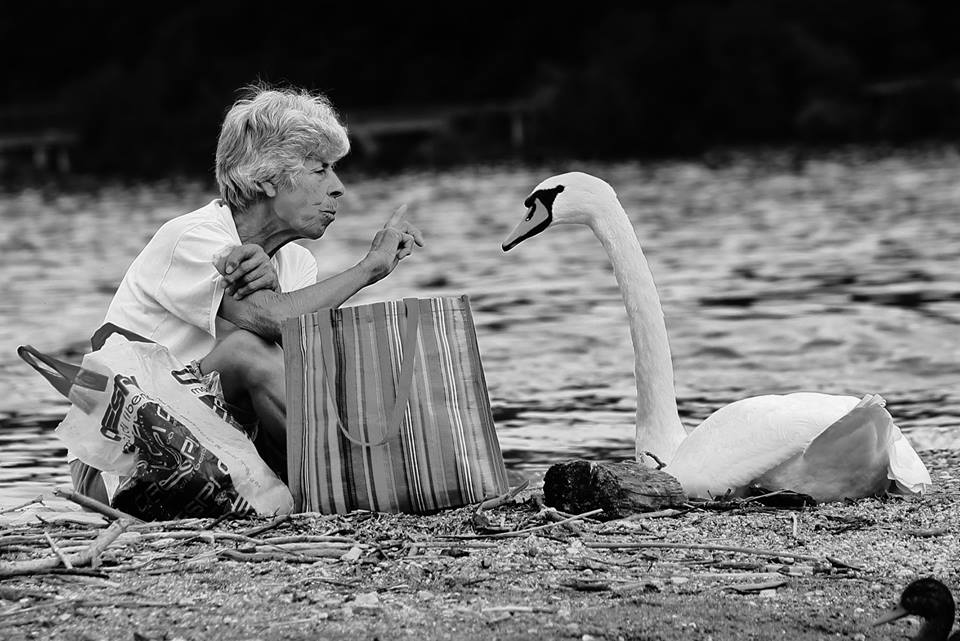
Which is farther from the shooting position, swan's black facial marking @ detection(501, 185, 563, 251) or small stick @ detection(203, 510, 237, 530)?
swan's black facial marking @ detection(501, 185, 563, 251)

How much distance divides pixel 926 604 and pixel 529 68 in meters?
72.9

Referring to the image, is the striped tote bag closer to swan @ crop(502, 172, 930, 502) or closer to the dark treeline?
swan @ crop(502, 172, 930, 502)

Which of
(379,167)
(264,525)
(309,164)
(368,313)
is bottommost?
(379,167)

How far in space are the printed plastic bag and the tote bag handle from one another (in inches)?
15.1

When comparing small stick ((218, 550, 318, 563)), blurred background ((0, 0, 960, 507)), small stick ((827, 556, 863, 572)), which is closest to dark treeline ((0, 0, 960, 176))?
blurred background ((0, 0, 960, 507))

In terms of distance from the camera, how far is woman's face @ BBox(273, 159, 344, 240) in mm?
5645

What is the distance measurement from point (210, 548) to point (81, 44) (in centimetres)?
Answer: 8817

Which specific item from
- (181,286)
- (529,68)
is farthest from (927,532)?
(529,68)

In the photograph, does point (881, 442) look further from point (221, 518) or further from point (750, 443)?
point (221, 518)

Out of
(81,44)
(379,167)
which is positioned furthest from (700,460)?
(81,44)

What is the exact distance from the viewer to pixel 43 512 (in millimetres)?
5824

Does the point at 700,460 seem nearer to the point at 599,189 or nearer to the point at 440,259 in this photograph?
the point at 599,189

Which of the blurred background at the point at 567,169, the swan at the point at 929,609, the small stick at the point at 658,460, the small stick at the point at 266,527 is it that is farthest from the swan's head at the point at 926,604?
the blurred background at the point at 567,169

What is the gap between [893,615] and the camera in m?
3.77
